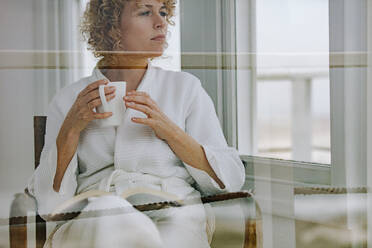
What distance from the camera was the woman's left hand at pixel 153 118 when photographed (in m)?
0.78

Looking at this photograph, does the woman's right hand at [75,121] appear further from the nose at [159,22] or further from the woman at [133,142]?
the nose at [159,22]

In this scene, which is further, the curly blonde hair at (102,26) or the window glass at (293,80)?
the window glass at (293,80)

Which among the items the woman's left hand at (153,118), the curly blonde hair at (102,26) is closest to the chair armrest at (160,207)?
the woman's left hand at (153,118)

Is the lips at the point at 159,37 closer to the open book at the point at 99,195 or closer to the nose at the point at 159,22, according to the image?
the nose at the point at 159,22

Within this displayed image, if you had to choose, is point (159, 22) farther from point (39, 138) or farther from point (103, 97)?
point (39, 138)

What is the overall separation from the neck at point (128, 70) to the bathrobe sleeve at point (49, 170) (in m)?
0.08

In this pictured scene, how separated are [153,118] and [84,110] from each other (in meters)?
0.11

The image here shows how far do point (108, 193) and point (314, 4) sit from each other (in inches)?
21.5

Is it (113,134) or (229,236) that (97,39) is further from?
(229,236)

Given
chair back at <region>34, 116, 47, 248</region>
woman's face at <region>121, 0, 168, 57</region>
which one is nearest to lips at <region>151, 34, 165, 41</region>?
woman's face at <region>121, 0, 168, 57</region>

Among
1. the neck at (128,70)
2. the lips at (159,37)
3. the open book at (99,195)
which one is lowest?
the open book at (99,195)

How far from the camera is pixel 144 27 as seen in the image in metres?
0.78

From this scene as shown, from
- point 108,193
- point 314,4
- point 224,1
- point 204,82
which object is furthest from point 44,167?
point 314,4

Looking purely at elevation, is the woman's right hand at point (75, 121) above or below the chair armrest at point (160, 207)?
above
